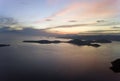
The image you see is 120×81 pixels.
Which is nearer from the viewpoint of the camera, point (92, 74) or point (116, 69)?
point (92, 74)

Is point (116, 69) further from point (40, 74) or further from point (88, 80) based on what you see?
point (40, 74)

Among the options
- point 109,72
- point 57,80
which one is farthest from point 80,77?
point 109,72

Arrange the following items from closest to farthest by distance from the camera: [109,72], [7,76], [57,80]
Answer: [57,80], [7,76], [109,72]

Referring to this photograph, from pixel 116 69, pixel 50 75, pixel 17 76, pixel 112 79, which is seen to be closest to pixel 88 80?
pixel 112 79

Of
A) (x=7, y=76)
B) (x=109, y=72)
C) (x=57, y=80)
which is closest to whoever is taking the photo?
(x=57, y=80)

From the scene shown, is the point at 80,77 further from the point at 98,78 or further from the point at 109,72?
the point at 109,72

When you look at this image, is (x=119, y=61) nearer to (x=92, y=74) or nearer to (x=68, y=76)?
(x=92, y=74)

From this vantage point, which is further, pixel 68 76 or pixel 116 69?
pixel 116 69

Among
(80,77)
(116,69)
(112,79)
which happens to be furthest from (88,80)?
(116,69)
